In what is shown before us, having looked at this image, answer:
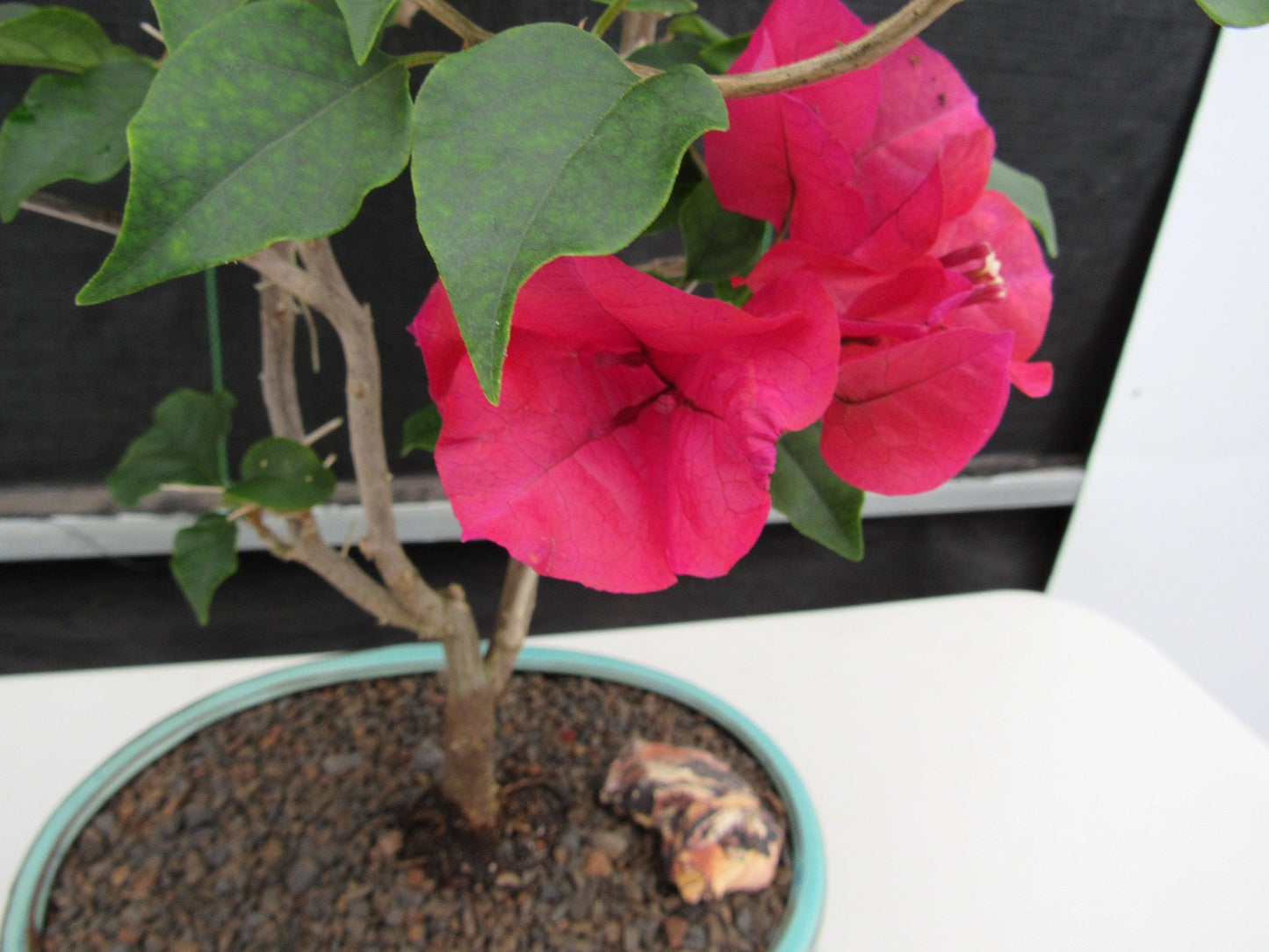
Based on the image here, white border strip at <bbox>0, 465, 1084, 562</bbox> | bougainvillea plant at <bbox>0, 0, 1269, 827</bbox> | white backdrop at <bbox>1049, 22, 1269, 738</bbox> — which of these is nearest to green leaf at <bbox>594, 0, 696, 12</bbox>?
bougainvillea plant at <bbox>0, 0, 1269, 827</bbox>

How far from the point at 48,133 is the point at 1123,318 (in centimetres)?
92

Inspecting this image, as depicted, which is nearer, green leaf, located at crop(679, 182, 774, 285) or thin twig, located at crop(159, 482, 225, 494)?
green leaf, located at crop(679, 182, 774, 285)

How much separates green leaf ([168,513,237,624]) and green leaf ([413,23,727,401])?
29 cm

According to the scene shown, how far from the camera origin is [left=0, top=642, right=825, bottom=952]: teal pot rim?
381mm

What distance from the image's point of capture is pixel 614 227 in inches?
6.0

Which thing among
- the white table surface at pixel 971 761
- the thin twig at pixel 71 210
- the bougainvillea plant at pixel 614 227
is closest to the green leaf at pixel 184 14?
the bougainvillea plant at pixel 614 227

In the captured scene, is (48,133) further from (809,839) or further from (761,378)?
(809,839)

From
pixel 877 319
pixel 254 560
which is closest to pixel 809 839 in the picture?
pixel 877 319

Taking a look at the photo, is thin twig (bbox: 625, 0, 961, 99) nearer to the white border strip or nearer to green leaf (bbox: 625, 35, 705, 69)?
green leaf (bbox: 625, 35, 705, 69)

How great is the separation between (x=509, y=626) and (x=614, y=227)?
31 cm

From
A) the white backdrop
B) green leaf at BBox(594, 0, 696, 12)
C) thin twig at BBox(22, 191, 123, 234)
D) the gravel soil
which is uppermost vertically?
the white backdrop

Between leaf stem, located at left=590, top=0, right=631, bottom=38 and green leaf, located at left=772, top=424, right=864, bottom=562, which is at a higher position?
leaf stem, located at left=590, top=0, right=631, bottom=38

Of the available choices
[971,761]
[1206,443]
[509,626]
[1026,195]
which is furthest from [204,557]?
[1206,443]

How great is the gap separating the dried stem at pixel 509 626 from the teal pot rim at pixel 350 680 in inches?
3.2
